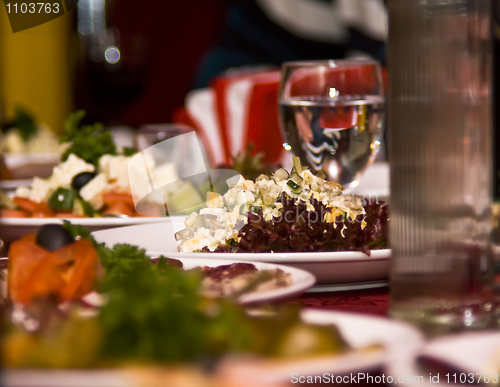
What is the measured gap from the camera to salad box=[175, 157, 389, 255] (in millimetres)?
808

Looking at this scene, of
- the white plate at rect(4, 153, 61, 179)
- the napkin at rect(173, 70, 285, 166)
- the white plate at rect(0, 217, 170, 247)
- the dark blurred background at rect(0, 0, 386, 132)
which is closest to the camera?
the white plate at rect(0, 217, 170, 247)

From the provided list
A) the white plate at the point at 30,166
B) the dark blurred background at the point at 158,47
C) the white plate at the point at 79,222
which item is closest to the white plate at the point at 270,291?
the white plate at the point at 79,222

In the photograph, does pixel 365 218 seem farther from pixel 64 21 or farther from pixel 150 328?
pixel 64 21

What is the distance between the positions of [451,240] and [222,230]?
353mm

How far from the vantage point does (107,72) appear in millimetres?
3129

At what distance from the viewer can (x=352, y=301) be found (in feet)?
2.43

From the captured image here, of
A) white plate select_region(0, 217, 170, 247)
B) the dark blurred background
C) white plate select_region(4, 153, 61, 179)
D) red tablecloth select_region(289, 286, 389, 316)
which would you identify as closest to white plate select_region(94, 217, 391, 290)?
red tablecloth select_region(289, 286, 389, 316)

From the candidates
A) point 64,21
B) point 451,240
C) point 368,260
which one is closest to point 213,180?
point 368,260

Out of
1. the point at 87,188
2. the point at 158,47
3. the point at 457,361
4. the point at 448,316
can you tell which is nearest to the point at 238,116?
the point at 87,188

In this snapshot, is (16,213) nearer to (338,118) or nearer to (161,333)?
(338,118)

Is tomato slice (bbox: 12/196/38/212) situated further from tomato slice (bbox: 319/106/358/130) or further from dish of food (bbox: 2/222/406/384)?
dish of food (bbox: 2/222/406/384)

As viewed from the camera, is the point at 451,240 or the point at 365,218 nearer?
the point at 451,240

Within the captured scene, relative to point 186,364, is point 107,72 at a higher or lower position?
higher

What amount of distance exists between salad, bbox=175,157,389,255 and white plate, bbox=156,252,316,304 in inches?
3.4
